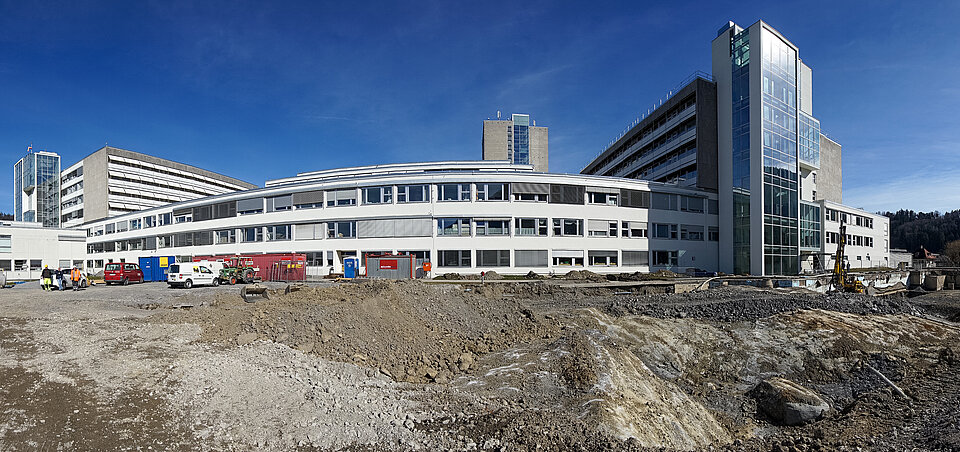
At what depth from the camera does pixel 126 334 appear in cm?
1195

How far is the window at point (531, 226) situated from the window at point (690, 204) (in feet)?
52.9

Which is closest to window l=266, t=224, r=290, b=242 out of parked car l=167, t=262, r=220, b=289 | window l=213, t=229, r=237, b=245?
window l=213, t=229, r=237, b=245

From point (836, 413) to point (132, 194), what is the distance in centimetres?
10052

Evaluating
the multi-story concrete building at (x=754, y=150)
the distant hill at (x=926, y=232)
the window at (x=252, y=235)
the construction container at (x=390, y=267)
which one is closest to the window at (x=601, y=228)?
the multi-story concrete building at (x=754, y=150)

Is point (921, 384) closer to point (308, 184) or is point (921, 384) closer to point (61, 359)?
point (61, 359)

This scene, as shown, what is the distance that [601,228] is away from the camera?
141 feet

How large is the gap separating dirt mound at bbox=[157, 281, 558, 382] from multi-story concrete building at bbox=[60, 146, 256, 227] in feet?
255

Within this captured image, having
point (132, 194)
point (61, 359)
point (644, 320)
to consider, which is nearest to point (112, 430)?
point (61, 359)

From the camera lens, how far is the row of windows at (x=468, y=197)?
41625mm

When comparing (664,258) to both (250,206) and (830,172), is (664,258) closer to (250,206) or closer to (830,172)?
(830,172)

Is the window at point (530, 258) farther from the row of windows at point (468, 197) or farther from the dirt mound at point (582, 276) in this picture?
the row of windows at point (468, 197)

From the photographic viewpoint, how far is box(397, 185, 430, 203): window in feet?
137

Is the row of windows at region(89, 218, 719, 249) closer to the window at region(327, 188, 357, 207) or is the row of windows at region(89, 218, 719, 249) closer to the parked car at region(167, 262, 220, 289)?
the window at region(327, 188, 357, 207)

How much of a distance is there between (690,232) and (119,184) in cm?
9256
